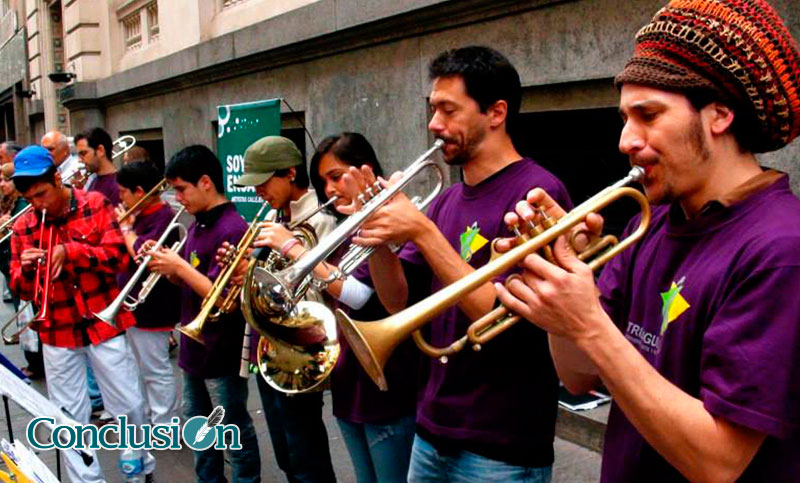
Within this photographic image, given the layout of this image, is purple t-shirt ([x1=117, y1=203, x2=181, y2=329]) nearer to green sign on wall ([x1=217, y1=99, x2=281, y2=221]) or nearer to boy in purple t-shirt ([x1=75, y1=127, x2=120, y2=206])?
green sign on wall ([x1=217, y1=99, x2=281, y2=221])

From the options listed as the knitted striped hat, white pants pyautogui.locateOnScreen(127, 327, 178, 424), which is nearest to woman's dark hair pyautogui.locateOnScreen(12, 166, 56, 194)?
white pants pyautogui.locateOnScreen(127, 327, 178, 424)

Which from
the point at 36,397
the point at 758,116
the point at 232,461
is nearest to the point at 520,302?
the point at 758,116

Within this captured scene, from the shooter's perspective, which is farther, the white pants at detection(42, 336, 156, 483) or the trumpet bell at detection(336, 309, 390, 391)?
the white pants at detection(42, 336, 156, 483)

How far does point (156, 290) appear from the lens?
512 centimetres

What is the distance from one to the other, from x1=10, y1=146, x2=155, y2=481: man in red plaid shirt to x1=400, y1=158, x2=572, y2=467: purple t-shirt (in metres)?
2.53

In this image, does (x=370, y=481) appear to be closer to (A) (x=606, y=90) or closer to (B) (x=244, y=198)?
(A) (x=606, y=90)

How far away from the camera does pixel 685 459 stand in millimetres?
1484

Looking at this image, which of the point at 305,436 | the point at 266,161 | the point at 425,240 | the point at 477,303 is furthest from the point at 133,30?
the point at 477,303

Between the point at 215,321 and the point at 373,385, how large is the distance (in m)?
1.24

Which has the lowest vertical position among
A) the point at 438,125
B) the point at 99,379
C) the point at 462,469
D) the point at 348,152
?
the point at 99,379

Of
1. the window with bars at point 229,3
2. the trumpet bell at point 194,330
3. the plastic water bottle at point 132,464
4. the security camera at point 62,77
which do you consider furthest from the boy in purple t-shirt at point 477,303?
the security camera at point 62,77

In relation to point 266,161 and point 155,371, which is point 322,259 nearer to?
point 266,161

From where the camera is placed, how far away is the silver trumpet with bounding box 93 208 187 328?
449 centimetres

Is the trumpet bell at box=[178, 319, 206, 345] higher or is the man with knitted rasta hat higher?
the man with knitted rasta hat
